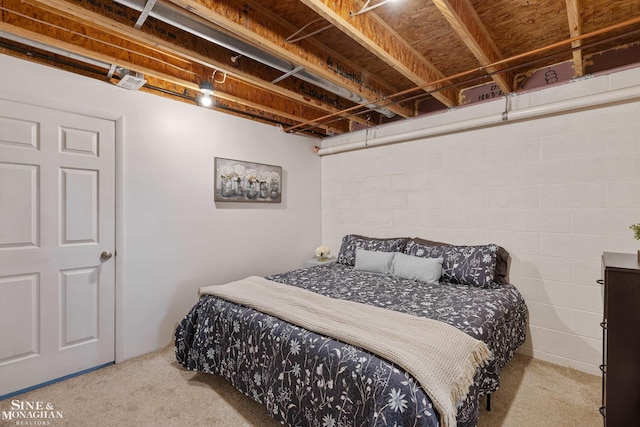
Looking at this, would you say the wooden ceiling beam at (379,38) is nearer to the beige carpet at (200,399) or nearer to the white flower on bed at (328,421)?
the white flower on bed at (328,421)

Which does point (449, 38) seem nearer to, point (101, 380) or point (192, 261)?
point (192, 261)

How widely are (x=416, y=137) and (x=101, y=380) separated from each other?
3.60m

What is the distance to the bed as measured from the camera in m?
1.29

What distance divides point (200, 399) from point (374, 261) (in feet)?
6.20

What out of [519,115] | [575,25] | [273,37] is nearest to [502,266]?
[519,115]

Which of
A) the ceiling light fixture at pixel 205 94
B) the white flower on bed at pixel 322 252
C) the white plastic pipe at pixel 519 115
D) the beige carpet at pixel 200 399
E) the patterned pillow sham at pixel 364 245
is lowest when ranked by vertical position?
the beige carpet at pixel 200 399

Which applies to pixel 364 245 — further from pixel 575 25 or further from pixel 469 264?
pixel 575 25

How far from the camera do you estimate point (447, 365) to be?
1356mm

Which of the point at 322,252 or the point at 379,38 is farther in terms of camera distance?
the point at 322,252

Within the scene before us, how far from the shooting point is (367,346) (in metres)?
1.41

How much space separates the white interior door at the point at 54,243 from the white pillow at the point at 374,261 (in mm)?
2290

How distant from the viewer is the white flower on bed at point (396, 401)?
1193mm

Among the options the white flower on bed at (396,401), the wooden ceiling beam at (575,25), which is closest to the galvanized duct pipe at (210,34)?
the wooden ceiling beam at (575,25)

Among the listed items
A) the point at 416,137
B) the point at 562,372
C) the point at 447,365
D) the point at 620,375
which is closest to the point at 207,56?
the point at 416,137
